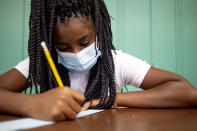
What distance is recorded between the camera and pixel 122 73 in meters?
0.86

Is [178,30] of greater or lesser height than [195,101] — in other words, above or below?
above

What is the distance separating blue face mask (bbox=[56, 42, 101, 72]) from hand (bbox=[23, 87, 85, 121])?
0.95 feet

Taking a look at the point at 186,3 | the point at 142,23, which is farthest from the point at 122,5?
the point at 186,3

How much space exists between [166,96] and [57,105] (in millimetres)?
459

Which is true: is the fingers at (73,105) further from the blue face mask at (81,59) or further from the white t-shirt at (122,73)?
the white t-shirt at (122,73)

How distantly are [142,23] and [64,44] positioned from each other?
151 cm

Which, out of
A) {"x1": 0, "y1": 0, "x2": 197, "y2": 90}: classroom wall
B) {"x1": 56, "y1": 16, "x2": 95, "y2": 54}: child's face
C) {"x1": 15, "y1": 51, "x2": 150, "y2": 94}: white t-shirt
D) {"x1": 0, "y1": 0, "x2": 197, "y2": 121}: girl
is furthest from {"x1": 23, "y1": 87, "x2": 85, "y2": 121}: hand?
{"x1": 0, "y1": 0, "x2": 197, "y2": 90}: classroom wall

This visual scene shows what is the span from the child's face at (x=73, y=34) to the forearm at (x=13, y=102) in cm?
26

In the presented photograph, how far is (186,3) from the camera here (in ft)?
6.69

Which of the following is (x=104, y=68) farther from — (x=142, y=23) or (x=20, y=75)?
(x=142, y=23)

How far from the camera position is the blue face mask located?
2.27ft

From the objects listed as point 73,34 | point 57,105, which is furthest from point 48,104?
point 73,34

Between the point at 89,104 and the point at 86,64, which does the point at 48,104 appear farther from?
the point at 86,64

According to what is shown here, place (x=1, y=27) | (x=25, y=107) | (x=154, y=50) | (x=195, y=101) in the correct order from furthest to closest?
1. (x=154, y=50)
2. (x=1, y=27)
3. (x=195, y=101)
4. (x=25, y=107)
